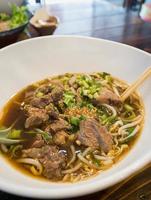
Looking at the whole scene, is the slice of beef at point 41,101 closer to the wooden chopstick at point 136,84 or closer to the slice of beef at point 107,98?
the slice of beef at point 107,98

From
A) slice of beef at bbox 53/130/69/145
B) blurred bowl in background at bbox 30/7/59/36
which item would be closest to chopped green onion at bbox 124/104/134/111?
slice of beef at bbox 53/130/69/145

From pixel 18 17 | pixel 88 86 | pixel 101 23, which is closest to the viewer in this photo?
pixel 88 86

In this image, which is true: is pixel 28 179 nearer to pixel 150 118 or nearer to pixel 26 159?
pixel 26 159

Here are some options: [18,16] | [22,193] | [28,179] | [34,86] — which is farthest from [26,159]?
[18,16]

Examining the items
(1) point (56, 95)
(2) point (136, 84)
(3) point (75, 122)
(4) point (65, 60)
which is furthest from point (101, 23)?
(3) point (75, 122)

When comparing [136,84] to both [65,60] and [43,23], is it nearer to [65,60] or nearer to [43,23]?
[65,60]

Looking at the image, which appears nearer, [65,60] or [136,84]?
[136,84]
